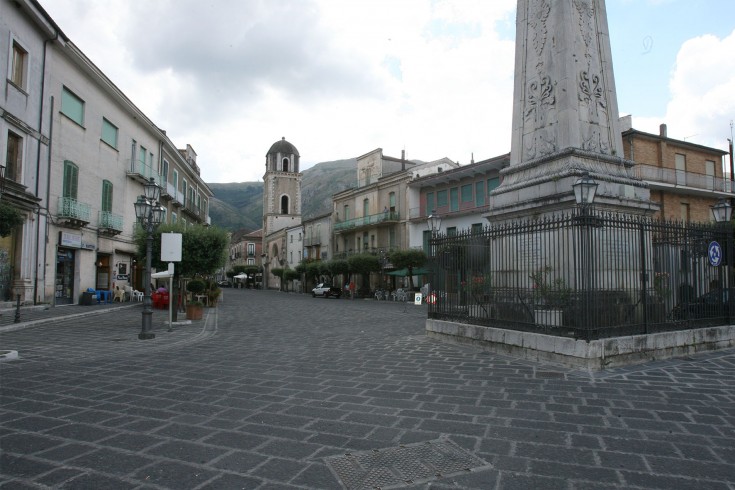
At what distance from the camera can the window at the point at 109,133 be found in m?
21.2

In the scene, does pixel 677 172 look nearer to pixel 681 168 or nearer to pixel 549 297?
pixel 681 168

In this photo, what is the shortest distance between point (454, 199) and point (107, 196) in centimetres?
2181

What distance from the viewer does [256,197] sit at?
587ft

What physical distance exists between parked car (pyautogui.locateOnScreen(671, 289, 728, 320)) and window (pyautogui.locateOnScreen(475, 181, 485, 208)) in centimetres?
2209

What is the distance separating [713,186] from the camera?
1092 inches

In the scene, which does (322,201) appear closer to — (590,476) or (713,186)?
(713,186)

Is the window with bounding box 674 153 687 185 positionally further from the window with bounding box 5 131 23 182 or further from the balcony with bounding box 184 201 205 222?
the balcony with bounding box 184 201 205 222

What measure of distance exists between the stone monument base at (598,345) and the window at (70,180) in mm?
16837

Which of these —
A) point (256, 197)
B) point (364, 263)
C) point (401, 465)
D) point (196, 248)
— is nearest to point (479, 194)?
point (364, 263)

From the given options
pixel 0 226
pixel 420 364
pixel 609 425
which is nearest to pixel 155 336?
pixel 0 226

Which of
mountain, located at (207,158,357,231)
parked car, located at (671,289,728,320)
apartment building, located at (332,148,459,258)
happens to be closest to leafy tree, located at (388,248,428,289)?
apartment building, located at (332,148,459,258)

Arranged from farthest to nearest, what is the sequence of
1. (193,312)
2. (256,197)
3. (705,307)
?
(256,197), (193,312), (705,307)

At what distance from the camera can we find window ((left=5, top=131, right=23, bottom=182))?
1437cm

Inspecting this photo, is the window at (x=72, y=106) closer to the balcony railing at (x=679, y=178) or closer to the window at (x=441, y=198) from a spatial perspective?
the window at (x=441, y=198)
